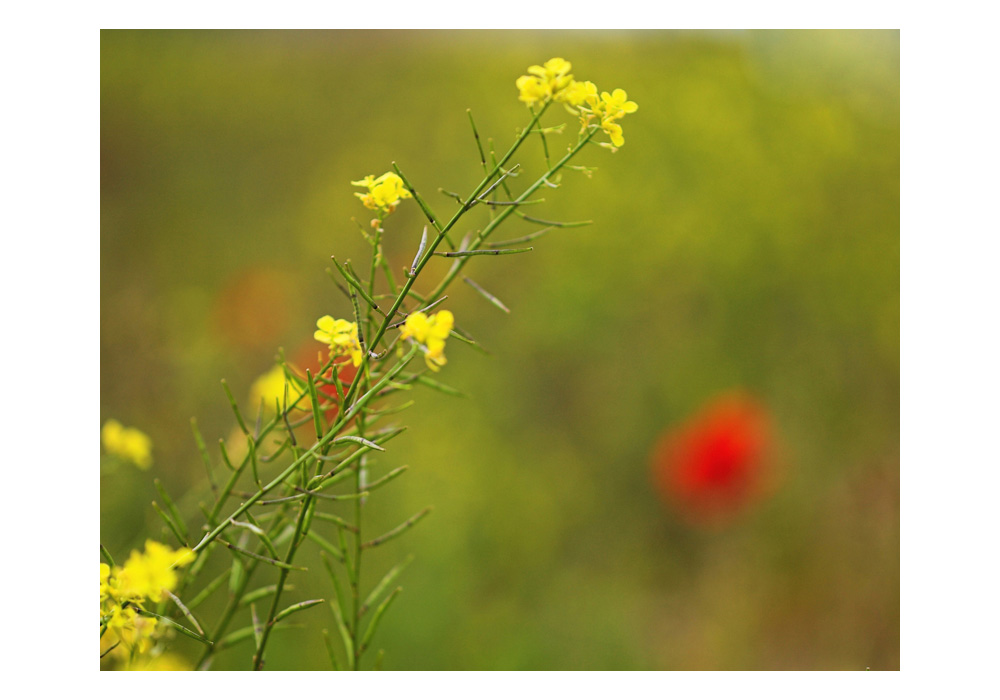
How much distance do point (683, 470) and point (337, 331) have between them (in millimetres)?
919

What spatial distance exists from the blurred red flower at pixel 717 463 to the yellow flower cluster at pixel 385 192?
910mm

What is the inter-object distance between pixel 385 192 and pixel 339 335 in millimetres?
77

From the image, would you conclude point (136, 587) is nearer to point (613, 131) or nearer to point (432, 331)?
point (432, 331)

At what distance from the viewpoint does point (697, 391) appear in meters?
1.31

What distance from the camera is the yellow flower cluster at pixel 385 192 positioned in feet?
1.14

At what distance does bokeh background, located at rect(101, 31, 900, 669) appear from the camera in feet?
4.01

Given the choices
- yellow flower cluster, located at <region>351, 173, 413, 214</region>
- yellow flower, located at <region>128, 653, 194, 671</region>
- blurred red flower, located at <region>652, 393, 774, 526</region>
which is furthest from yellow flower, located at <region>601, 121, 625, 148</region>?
blurred red flower, located at <region>652, 393, 774, 526</region>

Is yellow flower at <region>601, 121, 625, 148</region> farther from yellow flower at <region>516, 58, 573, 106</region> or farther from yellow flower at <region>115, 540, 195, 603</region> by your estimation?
yellow flower at <region>115, 540, 195, 603</region>

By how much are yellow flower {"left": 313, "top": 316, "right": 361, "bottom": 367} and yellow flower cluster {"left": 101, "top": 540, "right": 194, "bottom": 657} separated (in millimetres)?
111

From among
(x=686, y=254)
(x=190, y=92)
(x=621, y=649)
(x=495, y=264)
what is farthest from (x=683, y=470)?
(x=190, y=92)

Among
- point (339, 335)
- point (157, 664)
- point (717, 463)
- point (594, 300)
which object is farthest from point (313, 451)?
point (594, 300)

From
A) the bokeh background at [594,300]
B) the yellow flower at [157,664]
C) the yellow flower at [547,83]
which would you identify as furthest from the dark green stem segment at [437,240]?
the bokeh background at [594,300]
